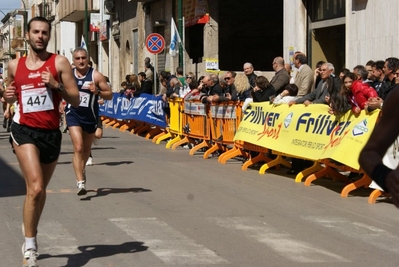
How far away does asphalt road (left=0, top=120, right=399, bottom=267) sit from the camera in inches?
291

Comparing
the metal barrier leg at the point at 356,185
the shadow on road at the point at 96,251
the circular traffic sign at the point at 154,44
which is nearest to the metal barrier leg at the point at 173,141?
the circular traffic sign at the point at 154,44

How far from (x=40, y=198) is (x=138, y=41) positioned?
113ft

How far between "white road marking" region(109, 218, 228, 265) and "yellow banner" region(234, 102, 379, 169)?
3.38m

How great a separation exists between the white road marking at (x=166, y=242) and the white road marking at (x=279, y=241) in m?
0.64

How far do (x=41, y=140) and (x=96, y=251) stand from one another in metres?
1.20

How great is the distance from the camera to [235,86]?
16.6m

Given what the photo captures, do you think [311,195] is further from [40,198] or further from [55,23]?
[55,23]

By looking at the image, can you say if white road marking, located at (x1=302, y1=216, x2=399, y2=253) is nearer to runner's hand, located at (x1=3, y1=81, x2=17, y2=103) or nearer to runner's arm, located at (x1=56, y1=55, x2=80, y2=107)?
runner's arm, located at (x1=56, y1=55, x2=80, y2=107)

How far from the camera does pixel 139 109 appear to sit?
80.7ft

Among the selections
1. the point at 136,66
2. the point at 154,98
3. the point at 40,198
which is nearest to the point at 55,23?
the point at 136,66

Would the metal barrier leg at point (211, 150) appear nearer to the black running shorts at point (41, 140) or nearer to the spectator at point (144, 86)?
the spectator at point (144, 86)

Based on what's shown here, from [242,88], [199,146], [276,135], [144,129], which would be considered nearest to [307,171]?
[276,135]

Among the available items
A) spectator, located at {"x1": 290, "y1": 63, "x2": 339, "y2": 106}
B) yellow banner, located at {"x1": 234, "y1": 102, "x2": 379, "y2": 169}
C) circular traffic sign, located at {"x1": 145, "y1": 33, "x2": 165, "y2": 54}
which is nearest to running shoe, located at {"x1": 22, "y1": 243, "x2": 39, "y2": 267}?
yellow banner, located at {"x1": 234, "y1": 102, "x2": 379, "y2": 169}

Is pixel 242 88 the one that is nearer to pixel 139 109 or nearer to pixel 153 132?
pixel 153 132
